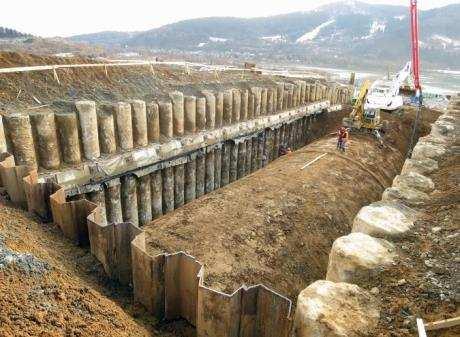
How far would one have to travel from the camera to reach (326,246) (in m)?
9.05

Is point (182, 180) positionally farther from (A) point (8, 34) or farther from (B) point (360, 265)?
(A) point (8, 34)

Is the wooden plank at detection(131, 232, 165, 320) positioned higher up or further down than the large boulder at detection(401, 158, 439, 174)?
further down

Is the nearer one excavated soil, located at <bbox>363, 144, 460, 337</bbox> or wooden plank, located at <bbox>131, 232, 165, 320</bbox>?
excavated soil, located at <bbox>363, 144, 460, 337</bbox>

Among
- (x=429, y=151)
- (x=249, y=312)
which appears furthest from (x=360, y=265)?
(x=429, y=151)

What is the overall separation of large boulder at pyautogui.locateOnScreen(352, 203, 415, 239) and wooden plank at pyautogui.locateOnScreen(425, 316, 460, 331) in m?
1.54

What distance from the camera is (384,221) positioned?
4734 millimetres

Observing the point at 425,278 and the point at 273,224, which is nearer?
the point at 425,278

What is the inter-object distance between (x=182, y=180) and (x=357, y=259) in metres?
8.79

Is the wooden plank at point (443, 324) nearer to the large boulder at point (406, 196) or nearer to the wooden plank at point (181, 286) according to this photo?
the wooden plank at point (181, 286)

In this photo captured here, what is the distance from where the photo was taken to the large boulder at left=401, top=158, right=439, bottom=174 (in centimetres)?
690

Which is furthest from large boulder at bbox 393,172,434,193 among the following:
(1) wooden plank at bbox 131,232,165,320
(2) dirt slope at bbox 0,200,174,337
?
(2) dirt slope at bbox 0,200,174,337

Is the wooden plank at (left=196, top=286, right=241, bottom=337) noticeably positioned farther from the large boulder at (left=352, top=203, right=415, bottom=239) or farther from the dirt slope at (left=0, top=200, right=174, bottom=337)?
the large boulder at (left=352, top=203, right=415, bottom=239)

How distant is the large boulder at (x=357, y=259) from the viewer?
12.8ft

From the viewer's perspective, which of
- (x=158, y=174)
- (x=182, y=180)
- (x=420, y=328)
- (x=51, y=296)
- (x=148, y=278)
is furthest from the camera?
(x=182, y=180)
